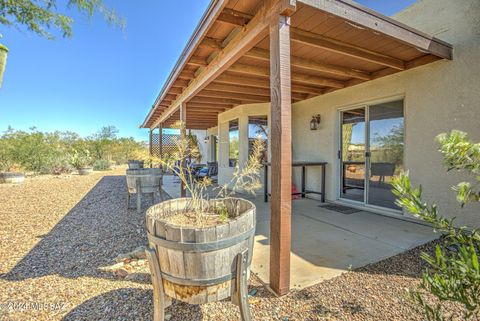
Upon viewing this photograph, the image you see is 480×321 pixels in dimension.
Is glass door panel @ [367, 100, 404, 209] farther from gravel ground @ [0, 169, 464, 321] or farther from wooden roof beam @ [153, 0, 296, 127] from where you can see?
wooden roof beam @ [153, 0, 296, 127]

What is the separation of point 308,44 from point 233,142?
4520 mm

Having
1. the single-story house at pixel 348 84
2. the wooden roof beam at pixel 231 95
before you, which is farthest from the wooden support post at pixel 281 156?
the wooden roof beam at pixel 231 95

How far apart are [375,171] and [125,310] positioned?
4598mm

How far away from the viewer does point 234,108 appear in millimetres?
7004

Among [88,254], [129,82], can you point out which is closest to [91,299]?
[88,254]

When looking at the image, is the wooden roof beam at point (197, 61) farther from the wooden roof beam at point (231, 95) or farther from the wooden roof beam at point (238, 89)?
the wooden roof beam at point (231, 95)

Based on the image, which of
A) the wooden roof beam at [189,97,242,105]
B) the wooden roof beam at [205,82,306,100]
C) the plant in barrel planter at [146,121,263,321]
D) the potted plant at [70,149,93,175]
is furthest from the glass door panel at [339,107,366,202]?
the potted plant at [70,149,93,175]

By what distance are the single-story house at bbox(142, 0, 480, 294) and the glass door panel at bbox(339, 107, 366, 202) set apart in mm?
23

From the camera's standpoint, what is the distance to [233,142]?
7105mm

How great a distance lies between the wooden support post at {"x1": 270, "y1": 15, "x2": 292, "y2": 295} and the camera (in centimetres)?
190

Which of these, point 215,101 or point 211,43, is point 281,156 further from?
point 215,101

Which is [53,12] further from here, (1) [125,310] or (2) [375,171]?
(2) [375,171]

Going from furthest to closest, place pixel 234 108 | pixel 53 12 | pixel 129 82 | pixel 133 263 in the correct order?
pixel 129 82
pixel 234 108
pixel 53 12
pixel 133 263

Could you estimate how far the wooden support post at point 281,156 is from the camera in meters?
1.90
